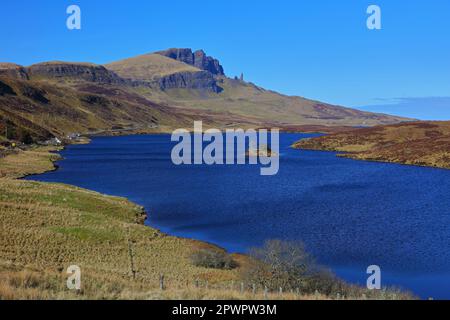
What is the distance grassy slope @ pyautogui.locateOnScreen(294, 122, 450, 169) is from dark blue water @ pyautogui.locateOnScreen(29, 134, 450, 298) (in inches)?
680

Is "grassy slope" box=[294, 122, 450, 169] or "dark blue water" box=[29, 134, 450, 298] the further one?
"grassy slope" box=[294, 122, 450, 169]

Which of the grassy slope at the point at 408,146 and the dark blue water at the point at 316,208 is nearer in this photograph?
the dark blue water at the point at 316,208

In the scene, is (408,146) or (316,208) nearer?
(316,208)

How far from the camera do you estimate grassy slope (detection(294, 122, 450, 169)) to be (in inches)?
5802

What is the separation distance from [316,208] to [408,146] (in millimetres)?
111340

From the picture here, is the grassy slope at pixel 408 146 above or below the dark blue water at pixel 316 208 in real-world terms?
above

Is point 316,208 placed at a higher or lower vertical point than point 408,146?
lower

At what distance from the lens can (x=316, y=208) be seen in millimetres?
71500

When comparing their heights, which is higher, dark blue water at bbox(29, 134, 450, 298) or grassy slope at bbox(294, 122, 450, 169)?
grassy slope at bbox(294, 122, 450, 169)

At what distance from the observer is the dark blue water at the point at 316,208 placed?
149 feet

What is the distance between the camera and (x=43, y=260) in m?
36.7

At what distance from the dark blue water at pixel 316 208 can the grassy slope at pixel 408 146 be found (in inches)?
680

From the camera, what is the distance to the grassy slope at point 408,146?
14738cm

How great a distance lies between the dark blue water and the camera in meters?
45.4
